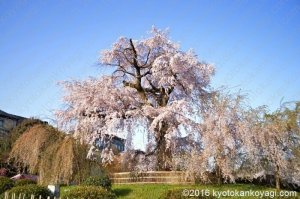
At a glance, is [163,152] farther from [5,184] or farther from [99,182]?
[5,184]

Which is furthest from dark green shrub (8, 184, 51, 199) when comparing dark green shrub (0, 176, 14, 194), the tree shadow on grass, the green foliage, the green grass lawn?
the green foliage

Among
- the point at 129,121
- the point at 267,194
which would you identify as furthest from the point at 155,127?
the point at 267,194

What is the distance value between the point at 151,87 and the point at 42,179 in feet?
35.8

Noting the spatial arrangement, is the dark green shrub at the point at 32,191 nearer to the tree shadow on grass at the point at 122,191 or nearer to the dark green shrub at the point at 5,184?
the tree shadow on grass at the point at 122,191

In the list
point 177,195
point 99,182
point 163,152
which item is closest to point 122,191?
point 99,182

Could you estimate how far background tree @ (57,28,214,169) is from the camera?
2744cm

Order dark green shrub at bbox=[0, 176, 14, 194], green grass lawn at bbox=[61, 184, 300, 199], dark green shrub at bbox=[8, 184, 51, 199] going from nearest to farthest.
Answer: dark green shrub at bbox=[8, 184, 51, 199] < green grass lawn at bbox=[61, 184, 300, 199] < dark green shrub at bbox=[0, 176, 14, 194]

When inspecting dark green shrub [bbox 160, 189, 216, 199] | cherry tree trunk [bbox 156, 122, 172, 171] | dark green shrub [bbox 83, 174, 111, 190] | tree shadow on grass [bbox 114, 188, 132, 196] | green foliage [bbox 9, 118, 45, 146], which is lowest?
tree shadow on grass [bbox 114, 188, 132, 196]

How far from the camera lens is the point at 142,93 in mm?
29953

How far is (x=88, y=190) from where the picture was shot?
1698 cm

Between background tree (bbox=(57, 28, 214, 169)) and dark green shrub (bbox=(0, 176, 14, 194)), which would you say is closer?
dark green shrub (bbox=(0, 176, 14, 194))

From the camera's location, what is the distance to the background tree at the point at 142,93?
1080 inches

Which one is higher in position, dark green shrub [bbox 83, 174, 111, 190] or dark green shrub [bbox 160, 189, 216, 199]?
dark green shrub [bbox 83, 174, 111, 190]

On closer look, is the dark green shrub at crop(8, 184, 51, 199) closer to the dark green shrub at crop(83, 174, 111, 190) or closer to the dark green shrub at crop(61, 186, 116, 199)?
the dark green shrub at crop(61, 186, 116, 199)
